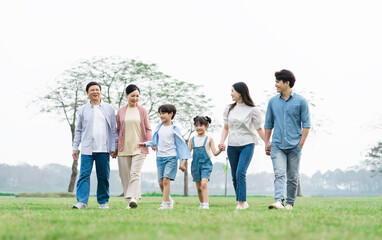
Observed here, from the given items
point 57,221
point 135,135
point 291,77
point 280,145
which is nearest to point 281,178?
point 280,145

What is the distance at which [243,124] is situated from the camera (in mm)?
7578

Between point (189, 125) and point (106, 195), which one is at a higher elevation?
point (189, 125)

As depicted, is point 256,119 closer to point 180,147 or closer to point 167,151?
point 180,147

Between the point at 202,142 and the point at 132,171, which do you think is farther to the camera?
the point at 132,171

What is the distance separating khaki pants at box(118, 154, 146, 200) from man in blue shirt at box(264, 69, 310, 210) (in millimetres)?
2569

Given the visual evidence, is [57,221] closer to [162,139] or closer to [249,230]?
[249,230]

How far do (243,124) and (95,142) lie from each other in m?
2.69

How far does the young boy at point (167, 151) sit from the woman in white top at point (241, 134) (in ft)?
2.42

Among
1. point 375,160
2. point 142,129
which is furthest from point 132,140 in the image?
point 375,160

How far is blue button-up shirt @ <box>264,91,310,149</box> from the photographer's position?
7.12m

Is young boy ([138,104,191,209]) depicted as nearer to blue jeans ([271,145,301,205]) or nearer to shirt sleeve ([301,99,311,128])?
blue jeans ([271,145,301,205])

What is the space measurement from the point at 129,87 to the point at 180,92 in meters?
25.8

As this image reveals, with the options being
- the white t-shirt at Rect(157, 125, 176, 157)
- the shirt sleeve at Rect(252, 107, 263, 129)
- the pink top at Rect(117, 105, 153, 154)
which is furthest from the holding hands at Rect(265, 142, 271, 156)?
the pink top at Rect(117, 105, 153, 154)

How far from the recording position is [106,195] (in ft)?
25.9
